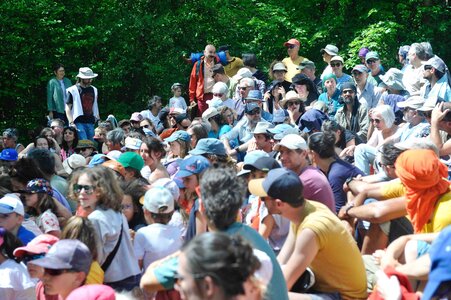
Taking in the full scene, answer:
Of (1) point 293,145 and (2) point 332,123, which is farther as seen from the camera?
(2) point 332,123

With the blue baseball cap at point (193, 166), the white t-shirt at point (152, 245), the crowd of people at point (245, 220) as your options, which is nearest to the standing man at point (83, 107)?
the crowd of people at point (245, 220)

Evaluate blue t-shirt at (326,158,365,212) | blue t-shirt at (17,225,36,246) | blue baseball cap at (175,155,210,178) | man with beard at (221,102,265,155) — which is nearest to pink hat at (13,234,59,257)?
blue t-shirt at (17,225,36,246)

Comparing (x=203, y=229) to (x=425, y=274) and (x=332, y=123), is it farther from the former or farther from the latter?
(x=332, y=123)

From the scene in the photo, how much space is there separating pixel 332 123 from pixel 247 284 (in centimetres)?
700

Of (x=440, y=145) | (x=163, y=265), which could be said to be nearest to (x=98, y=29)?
(x=440, y=145)

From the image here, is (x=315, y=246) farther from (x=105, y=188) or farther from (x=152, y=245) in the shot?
(x=105, y=188)

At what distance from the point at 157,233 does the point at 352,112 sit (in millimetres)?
6410

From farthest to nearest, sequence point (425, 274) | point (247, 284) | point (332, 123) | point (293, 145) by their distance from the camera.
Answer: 1. point (332, 123)
2. point (293, 145)
3. point (425, 274)
4. point (247, 284)

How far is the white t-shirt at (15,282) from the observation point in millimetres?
5691

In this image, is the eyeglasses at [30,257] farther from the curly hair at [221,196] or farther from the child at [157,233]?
the curly hair at [221,196]

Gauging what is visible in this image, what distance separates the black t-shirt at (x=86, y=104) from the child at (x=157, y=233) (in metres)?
9.73

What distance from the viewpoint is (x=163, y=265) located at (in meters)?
4.15

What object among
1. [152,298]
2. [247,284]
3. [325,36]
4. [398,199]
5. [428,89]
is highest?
[247,284]

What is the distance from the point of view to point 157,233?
606cm
